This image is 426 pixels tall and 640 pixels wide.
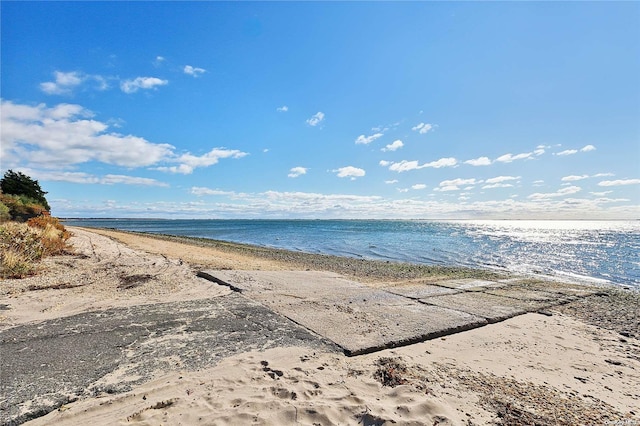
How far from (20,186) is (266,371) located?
1396 inches

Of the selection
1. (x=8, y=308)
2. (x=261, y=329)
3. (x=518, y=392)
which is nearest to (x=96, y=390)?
(x=261, y=329)

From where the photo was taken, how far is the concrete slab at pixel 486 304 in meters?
5.79

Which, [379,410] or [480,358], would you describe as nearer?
[379,410]

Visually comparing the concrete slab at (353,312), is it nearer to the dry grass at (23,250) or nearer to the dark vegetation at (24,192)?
the dry grass at (23,250)

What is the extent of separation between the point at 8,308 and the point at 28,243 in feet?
15.3

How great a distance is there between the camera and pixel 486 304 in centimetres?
658

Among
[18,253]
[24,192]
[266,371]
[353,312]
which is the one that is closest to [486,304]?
[353,312]

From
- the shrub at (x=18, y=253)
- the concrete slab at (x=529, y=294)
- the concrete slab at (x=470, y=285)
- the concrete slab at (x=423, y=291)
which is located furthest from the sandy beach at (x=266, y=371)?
the concrete slab at (x=470, y=285)

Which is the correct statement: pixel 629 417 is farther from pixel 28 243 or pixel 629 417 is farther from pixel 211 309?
pixel 28 243

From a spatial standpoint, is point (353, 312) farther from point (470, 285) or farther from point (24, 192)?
point (24, 192)

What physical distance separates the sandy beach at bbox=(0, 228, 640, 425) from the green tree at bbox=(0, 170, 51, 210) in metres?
29.9

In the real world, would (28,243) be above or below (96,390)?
above

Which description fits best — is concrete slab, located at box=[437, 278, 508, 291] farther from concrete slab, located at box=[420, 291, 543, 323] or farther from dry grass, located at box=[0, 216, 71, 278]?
dry grass, located at box=[0, 216, 71, 278]

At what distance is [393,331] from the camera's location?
450cm
